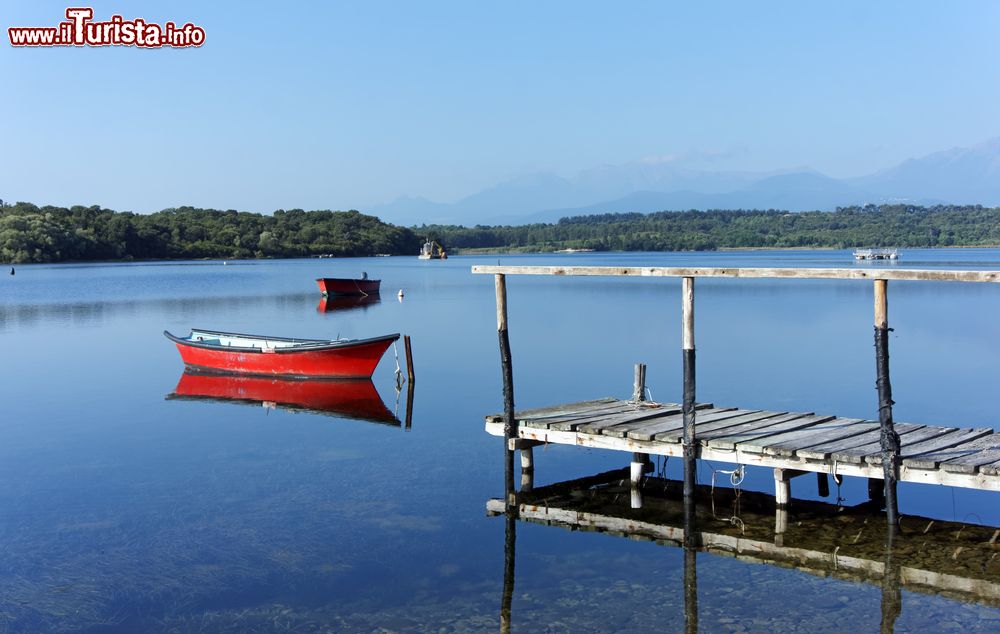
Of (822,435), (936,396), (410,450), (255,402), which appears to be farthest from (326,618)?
(936,396)

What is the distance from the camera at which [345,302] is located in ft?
203

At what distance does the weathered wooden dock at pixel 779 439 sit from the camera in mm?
11297

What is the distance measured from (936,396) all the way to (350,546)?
15.9m

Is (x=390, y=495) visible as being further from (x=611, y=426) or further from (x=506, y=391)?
(x=611, y=426)

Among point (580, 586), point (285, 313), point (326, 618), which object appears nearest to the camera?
point (326, 618)

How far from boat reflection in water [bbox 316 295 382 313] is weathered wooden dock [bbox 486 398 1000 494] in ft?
137

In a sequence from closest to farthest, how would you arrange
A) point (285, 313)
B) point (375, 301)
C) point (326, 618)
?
point (326, 618) < point (285, 313) < point (375, 301)

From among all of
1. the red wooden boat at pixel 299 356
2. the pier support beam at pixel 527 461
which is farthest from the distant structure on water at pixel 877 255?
the pier support beam at pixel 527 461

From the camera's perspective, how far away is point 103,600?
1065 centimetres

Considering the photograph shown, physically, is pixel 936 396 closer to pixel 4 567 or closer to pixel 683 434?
pixel 683 434

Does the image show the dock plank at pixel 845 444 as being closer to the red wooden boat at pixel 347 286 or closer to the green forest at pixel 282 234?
the red wooden boat at pixel 347 286

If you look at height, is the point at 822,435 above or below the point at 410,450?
above

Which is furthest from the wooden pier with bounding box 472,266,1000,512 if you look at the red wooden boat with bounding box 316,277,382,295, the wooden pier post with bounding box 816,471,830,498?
the red wooden boat with bounding box 316,277,382,295

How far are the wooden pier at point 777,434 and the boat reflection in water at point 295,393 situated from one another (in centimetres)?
696
